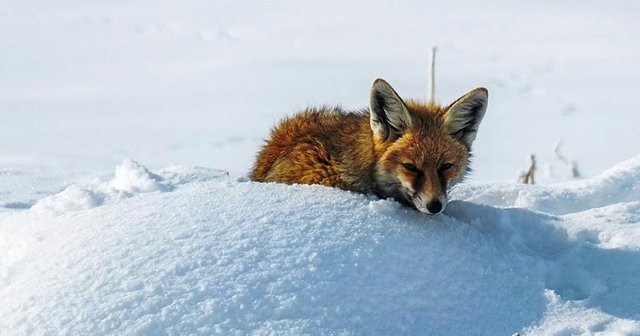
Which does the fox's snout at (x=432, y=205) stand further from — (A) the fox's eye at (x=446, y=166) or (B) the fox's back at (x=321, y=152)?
(B) the fox's back at (x=321, y=152)

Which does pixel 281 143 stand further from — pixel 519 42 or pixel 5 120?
pixel 519 42

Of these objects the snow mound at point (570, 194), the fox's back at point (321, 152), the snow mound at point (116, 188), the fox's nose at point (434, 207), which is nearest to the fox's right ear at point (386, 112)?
the fox's back at point (321, 152)

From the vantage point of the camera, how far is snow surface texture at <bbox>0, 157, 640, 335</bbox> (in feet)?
12.4

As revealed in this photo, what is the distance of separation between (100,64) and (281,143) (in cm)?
1351

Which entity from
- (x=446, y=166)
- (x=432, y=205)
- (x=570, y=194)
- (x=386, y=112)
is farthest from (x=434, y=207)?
(x=570, y=194)

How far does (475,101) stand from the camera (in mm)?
5152

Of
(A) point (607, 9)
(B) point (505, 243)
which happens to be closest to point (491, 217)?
(B) point (505, 243)

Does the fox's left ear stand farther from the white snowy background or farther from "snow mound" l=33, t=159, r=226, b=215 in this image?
"snow mound" l=33, t=159, r=226, b=215

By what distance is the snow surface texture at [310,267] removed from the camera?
12.4 feet

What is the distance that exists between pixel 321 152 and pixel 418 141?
62cm

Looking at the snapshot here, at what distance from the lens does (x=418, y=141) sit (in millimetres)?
5000

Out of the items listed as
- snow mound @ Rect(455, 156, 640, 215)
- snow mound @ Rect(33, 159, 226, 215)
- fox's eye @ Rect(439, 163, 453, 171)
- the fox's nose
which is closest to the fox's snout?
the fox's nose

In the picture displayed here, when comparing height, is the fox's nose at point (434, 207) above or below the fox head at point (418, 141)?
below

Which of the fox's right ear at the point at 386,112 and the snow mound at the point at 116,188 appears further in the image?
the snow mound at the point at 116,188
